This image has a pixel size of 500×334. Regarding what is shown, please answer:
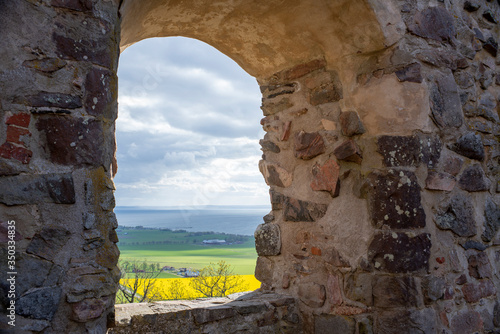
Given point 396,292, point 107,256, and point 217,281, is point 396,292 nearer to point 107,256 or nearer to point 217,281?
point 107,256

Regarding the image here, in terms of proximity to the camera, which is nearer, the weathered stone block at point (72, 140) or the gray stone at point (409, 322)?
the weathered stone block at point (72, 140)

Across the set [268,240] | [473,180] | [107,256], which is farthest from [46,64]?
[473,180]

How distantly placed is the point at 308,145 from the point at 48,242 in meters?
1.51

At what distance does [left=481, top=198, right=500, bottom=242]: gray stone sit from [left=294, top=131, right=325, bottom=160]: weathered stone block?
3.23ft

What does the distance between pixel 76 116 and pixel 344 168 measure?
141 cm

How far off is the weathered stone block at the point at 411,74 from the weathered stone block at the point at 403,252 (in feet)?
2.60

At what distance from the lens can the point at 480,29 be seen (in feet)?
7.80

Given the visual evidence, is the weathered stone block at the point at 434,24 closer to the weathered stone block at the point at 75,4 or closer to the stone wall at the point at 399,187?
the stone wall at the point at 399,187

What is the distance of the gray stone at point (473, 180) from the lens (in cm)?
212

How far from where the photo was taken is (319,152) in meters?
2.28

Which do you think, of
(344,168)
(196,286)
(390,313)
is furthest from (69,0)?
(196,286)

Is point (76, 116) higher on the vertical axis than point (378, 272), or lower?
higher

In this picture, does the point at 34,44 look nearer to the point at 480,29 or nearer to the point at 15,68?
the point at 15,68

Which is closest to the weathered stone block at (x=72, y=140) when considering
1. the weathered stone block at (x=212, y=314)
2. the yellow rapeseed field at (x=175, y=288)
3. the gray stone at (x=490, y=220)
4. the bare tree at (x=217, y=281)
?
the weathered stone block at (x=212, y=314)
